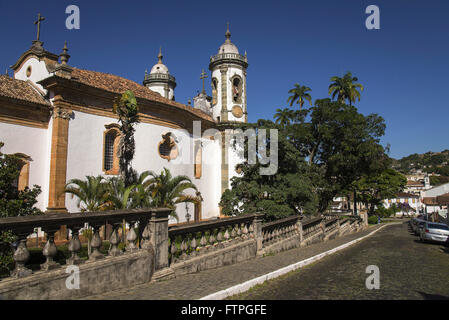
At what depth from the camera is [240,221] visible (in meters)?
9.85

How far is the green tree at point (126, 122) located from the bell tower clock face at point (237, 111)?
13742mm

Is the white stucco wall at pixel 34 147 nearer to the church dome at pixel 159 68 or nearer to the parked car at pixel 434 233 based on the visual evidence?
the parked car at pixel 434 233

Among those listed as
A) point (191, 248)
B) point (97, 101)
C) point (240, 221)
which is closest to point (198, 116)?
point (97, 101)

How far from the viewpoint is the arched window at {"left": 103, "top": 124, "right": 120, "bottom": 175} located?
18.7 meters

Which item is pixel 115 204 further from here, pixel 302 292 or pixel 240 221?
pixel 302 292

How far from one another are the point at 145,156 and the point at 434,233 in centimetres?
1689

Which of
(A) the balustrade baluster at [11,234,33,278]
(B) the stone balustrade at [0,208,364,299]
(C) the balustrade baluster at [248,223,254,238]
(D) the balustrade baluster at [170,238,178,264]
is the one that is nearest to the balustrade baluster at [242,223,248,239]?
(B) the stone balustrade at [0,208,364,299]

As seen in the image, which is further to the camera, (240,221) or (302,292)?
(240,221)

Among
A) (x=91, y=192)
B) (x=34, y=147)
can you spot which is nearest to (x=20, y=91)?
(x=34, y=147)

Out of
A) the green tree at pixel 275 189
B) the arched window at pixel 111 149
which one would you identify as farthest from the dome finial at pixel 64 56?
the green tree at pixel 275 189

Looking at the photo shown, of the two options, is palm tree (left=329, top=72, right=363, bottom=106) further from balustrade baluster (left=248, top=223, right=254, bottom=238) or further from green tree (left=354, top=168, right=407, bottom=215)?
balustrade baluster (left=248, top=223, right=254, bottom=238)

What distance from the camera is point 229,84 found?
98.1 feet

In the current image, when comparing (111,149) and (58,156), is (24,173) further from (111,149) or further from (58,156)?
(111,149)
